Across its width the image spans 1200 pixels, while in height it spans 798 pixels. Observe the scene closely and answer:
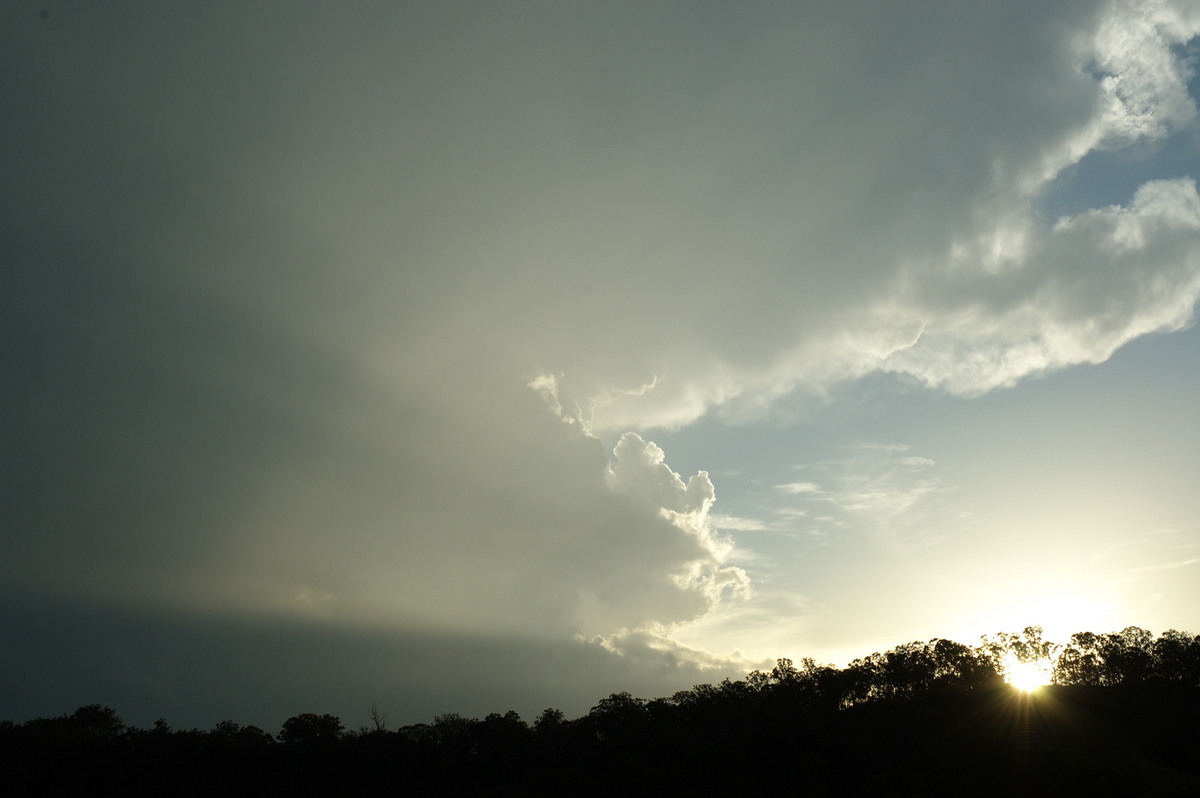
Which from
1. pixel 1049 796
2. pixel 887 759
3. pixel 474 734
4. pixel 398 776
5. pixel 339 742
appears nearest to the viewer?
pixel 1049 796

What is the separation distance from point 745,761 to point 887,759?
66.1 ft

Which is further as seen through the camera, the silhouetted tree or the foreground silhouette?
the silhouetted tree

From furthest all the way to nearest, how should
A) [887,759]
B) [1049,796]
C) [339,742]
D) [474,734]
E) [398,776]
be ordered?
[474,734] < [339,742] < [398,776] < [887,759] < [1049,796]

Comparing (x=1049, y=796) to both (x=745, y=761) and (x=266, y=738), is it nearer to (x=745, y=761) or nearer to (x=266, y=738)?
(x=745, y=761)

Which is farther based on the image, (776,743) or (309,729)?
A: (309,729)

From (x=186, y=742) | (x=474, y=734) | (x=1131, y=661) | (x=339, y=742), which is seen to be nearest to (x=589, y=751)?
(x=474, y=734)

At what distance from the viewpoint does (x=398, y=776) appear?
12056 centimetres

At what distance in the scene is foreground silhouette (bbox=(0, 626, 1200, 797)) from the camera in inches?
3474

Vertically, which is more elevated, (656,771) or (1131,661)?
(1131,661)

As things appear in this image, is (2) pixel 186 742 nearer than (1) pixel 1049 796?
No

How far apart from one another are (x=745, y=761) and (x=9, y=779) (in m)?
109

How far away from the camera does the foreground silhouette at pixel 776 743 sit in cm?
8825

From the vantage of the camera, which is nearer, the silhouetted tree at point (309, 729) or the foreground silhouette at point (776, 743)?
the foreground silhouette at point (776, 743)

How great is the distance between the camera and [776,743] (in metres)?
107
